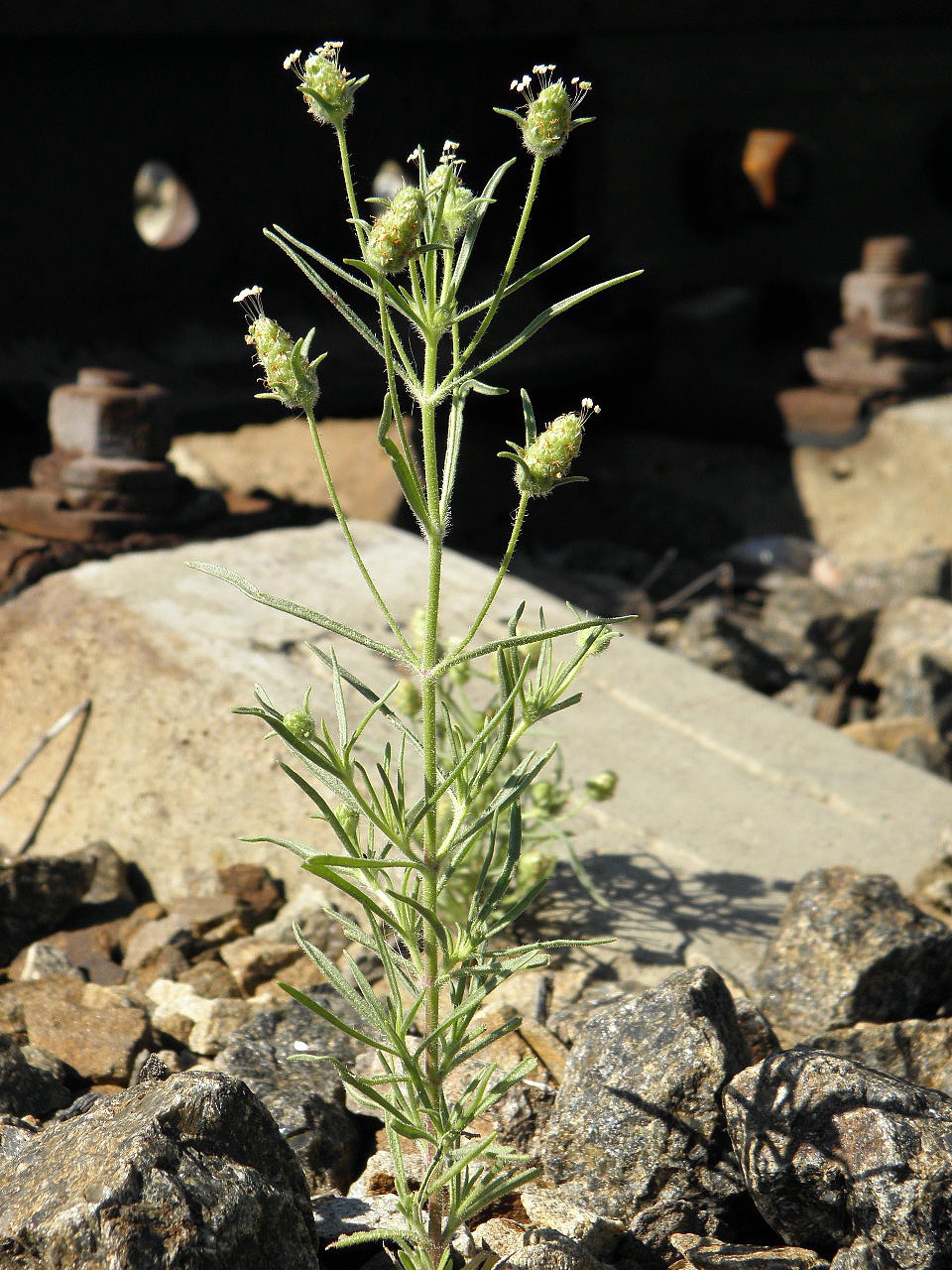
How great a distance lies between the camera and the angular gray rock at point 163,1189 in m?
1.32

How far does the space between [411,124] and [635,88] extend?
48.6 inches

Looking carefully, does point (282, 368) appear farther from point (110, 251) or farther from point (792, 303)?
point (792, 303)

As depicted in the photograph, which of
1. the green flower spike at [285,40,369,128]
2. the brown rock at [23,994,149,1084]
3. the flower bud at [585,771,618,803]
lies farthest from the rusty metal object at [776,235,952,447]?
the green flower spike at [285,40,369,128]

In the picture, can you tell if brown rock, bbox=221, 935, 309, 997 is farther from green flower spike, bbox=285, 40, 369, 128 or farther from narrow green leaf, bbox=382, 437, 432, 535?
green flower spike, bbox=285, 40, 369, 128

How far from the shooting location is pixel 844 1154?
161cm

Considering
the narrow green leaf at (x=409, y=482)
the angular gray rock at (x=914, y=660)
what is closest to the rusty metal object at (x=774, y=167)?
the angular gray rock at (x=914, y=660)

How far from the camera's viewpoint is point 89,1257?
1.30 meters

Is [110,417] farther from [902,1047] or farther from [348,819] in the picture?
[902,1047]

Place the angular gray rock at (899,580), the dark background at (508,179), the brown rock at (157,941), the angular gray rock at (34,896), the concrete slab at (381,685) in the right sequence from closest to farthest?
1. the brown rock at (157,941)
2. the angular gray rock at (34,896)
3. the concrete slab at (381,685)
4. the dark background at (508,179)
5. the angular gray rock at (899,580)

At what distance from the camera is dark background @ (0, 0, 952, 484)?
4527 millimetres

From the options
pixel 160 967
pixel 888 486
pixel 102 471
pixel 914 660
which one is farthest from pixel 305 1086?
pixel 888 486

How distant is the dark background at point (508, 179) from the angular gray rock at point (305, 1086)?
291 cm

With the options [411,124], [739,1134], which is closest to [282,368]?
[739,1134]

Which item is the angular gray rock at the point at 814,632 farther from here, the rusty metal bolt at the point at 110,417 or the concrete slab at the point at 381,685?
the rusty metal bolt at the point at 110,417
